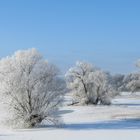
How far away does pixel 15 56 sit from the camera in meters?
38.2

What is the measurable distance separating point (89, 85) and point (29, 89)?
136ft

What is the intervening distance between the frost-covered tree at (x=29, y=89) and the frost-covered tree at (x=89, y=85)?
38.8m

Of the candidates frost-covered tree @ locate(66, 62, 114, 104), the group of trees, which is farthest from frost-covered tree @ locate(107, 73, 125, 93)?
the group of trees

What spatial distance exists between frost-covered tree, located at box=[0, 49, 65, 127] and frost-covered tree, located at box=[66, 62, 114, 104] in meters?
38.8

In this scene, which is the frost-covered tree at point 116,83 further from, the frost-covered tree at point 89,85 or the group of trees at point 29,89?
the group of trees at point 29,89

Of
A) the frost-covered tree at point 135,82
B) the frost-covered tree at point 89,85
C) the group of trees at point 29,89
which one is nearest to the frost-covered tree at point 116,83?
the frost-covered tree at point 89,85

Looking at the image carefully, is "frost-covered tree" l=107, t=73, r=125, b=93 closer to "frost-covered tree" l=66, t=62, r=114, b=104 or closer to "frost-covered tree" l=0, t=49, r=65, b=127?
"frost-covered tree" l=66, t=62, r=114, b=104

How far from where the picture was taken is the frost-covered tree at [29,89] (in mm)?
36781

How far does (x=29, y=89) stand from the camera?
122ft

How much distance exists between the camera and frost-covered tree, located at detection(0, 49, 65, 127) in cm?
3678
